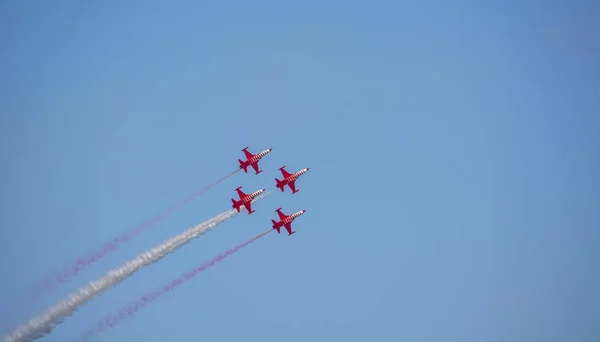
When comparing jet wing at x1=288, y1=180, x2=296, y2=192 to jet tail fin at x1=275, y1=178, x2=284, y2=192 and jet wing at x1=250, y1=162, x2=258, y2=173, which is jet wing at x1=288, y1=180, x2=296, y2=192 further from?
jet wing at x1=250, y1=162, x2=258, y2=173

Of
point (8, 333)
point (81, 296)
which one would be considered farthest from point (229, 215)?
point (8, 333)

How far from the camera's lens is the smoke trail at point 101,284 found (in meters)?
126

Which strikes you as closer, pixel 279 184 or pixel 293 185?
pixel 279 184

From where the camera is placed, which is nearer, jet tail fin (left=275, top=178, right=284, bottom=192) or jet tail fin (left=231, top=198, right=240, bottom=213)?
jet tail fin (left=231, top=198, right=240, bottom=213)

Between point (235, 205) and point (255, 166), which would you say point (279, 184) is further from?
point (235, 205)

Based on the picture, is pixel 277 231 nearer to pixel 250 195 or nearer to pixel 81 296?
pixel 250 195

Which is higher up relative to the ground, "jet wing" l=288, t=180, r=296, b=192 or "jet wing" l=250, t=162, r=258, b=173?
"jet wing" l=250, t=162, r=258, b=173

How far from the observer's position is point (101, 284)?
130m

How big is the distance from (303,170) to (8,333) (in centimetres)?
3972

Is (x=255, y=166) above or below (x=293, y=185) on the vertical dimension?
above

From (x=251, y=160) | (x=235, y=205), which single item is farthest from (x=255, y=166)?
(x=235, y=205)

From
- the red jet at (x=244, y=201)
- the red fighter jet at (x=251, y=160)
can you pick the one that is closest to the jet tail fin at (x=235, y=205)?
the red jet at (x=244, y=201)

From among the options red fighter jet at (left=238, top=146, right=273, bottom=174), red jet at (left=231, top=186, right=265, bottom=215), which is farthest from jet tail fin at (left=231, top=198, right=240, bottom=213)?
red fighter jet at (left=238, top=146, right=273, bottom=174)

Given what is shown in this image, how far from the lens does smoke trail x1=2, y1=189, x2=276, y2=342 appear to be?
126 meters
